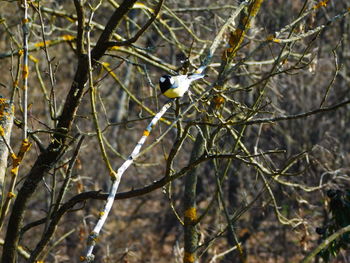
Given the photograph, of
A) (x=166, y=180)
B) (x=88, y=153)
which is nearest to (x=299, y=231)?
(x=166, y=180)

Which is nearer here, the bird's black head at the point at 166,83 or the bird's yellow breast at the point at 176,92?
the bird's yellow breast at the point at 176,92

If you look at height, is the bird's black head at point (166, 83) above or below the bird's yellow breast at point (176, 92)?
above

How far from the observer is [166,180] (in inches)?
135

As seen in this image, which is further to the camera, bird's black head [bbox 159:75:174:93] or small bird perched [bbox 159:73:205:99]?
bird's black head [bbox 159:75:174:93]

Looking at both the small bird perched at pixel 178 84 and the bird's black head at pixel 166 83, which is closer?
the small bird perched at pixel 178 84

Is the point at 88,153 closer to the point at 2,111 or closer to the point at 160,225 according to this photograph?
the point at 160,225

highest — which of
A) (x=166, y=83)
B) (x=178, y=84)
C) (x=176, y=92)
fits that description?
(x=166, y=83)

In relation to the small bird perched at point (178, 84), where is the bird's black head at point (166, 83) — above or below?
above

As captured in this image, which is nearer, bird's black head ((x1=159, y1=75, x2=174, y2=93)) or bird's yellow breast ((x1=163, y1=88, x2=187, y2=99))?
bird's yellow breast ((x1=163, y1=88, x2=187, y2=99))

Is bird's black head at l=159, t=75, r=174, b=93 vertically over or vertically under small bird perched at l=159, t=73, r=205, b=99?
over

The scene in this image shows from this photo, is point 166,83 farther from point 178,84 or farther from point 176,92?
point 176,92

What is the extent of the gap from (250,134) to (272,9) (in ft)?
9.11

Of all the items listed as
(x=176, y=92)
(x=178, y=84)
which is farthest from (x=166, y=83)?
(x=176, y=92)

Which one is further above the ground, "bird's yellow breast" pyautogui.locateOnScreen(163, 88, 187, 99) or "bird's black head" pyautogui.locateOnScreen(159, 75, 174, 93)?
"bird's black head" pyautogui.locateOnScreen(159, 75, 174, 93)
